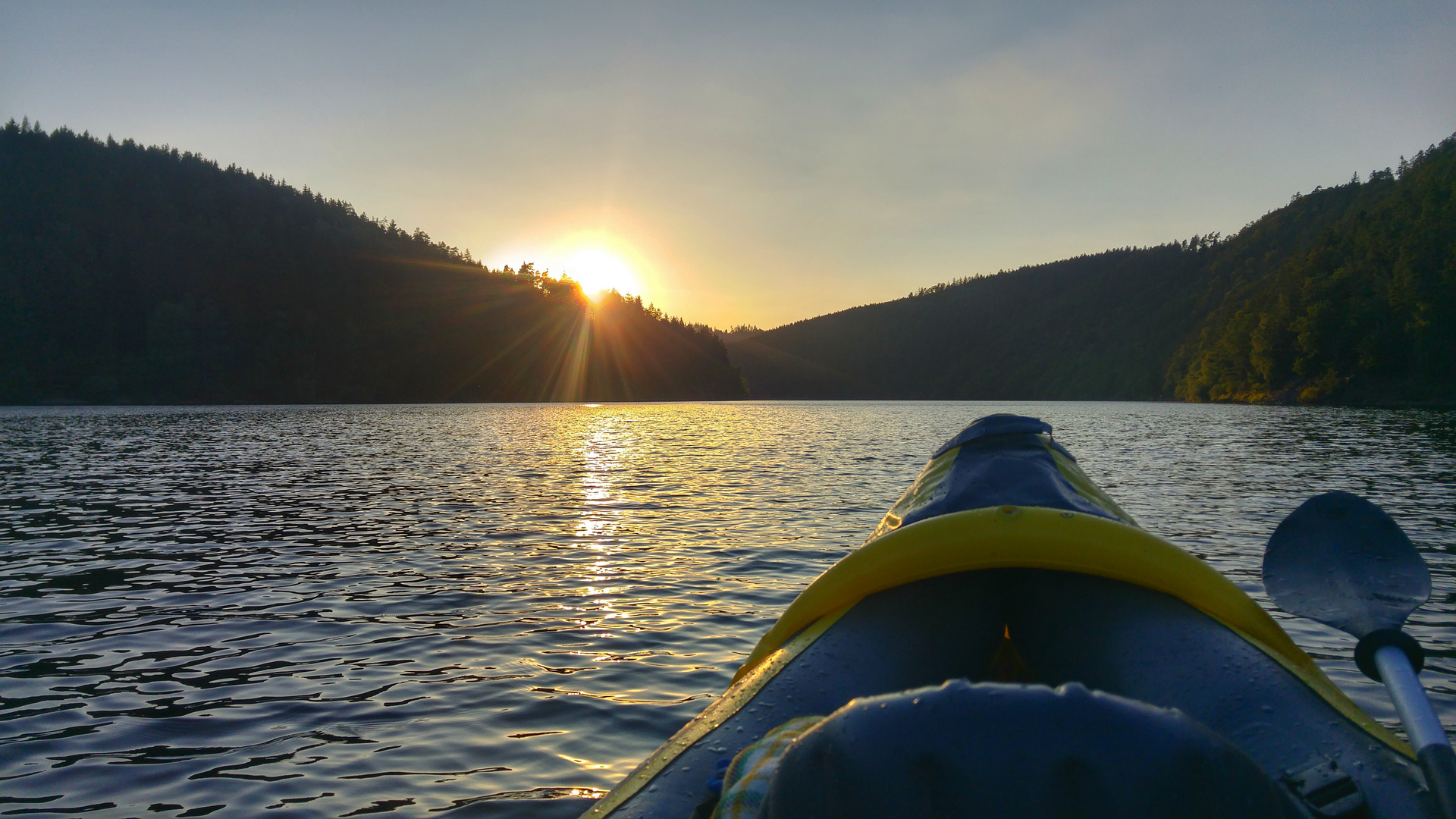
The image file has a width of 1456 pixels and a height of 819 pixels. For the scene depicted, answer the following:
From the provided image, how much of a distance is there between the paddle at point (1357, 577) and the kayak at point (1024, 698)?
0.51 ft

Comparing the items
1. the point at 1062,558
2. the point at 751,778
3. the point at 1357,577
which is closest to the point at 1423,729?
the point at 1357,577

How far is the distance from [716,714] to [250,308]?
118 m

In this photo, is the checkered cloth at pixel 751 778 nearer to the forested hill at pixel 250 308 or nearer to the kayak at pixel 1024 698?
the kayak at pixel 1024 698

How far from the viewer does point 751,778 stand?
5.92 ft

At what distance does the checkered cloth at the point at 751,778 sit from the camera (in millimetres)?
1717

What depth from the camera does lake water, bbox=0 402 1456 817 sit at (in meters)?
4.32

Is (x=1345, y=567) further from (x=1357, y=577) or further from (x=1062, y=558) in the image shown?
(x=1062, y=558)

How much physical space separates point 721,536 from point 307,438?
24.2 m

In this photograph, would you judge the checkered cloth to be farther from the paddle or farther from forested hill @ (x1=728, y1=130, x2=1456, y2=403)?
forested hill @ (x1=728, y1=130, x2=1456, y2=403)

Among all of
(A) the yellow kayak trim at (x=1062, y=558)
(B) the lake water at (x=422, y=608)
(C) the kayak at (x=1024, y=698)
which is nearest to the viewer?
(C) the kayak at (x=1024, y=698)

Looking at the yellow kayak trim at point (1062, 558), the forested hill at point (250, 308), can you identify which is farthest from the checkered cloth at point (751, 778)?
the forested hill at point (250, 308)

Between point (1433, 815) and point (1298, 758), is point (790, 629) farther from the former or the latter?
point (1433, 815)

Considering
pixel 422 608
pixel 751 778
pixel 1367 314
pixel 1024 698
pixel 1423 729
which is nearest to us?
pixel 1024 698

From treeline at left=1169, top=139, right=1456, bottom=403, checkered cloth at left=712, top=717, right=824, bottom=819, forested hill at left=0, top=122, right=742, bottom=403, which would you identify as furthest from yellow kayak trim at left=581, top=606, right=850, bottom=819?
forested hill at left=0, top=122, right=742, bottom=403
